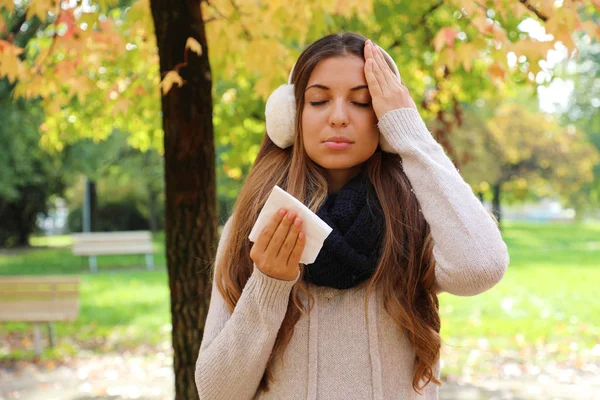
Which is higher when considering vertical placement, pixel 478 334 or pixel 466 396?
pixel 466 396

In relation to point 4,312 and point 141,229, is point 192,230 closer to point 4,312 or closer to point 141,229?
point 4,312

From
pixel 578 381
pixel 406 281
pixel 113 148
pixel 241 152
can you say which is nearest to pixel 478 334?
pixel 578 381

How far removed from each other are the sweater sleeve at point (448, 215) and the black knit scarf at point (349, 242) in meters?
0.14

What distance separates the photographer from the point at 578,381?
6.18 meters

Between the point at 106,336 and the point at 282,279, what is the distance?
7.23m

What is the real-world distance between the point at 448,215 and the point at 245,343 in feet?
1.98

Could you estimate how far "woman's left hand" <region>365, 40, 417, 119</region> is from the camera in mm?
1729

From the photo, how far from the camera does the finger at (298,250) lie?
153 cm

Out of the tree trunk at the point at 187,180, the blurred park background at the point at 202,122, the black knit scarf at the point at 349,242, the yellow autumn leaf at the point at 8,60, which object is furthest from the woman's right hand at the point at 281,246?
the yellow autumn leaf at the point at 8,60

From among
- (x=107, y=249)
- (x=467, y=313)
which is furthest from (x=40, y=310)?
(x=107, y=249)

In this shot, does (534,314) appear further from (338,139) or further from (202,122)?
(338,139)

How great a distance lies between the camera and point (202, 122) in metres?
3.21

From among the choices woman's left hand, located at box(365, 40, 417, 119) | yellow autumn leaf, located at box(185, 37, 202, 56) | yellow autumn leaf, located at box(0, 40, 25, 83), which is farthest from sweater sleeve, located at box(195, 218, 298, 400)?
yellow autumn leaf, located at box(0, 40, 25, 83)

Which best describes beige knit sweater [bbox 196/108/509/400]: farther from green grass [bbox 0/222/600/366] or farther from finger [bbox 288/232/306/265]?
green grass [bbox 0/222/600/366]
